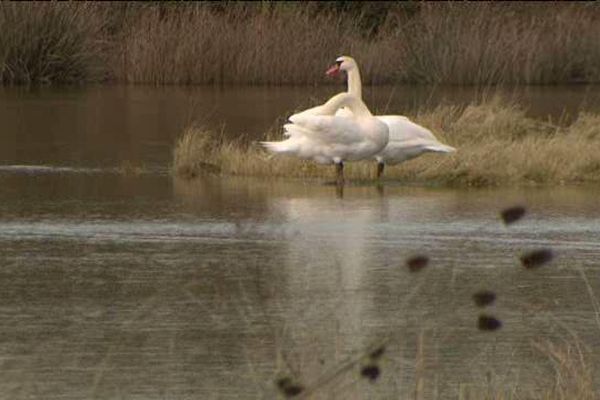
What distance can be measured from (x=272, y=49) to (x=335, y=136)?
61.9 ft

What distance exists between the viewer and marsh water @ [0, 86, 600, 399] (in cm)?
786

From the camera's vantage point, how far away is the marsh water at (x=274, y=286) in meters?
7.86

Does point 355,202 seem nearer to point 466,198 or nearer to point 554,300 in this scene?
point 466,198

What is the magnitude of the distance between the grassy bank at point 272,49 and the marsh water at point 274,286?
50.8 ft

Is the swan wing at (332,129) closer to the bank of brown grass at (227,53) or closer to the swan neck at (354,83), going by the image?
the swan neck at (354,83)

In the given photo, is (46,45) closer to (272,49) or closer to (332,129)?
(272,49)

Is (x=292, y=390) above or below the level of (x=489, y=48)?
above

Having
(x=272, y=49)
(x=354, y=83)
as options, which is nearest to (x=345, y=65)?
(x=354, y=83)

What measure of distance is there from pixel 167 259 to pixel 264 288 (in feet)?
4.03

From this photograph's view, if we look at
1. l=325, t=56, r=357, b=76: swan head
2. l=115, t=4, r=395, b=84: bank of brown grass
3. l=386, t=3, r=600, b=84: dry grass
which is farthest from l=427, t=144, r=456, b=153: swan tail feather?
l=115, t=4, r=395, b=84: bank of brown grass

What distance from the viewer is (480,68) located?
33.2 metres

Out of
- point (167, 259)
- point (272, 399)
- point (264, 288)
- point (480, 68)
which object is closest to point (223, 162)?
point (167, 259)

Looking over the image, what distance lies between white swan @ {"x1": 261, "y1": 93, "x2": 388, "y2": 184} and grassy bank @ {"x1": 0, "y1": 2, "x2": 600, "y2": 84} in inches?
683

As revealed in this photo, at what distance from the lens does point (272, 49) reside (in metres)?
34.2
